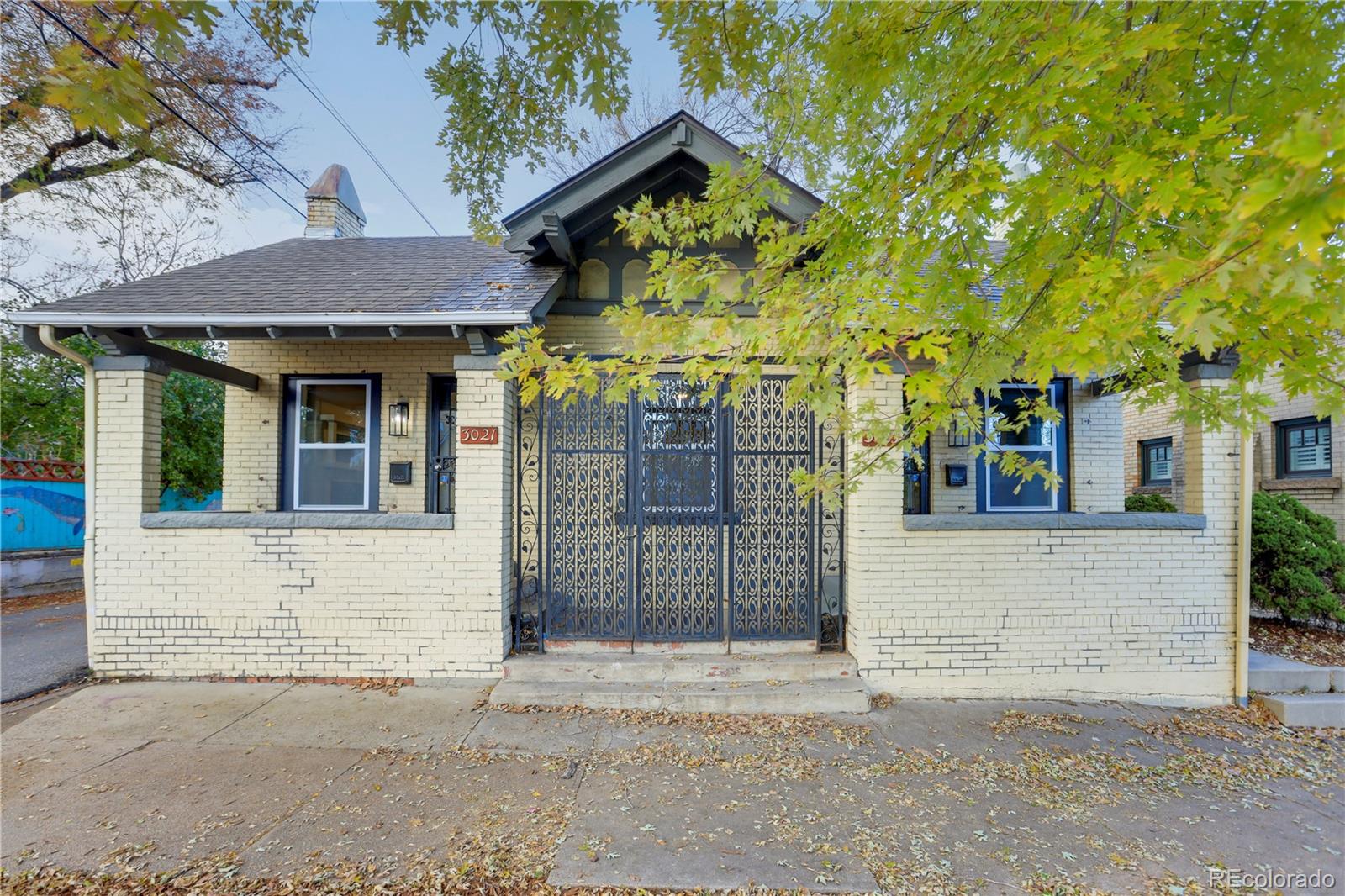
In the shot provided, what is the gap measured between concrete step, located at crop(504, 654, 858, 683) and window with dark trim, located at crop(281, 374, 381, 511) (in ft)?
10.5

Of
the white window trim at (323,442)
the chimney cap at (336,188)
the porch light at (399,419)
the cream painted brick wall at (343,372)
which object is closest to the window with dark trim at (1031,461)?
the cream painted brick wall at (343,372)

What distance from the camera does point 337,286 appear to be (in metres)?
5.66

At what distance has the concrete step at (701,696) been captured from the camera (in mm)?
4434

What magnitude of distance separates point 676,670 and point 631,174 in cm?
457

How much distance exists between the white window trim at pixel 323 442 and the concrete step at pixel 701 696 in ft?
11.1

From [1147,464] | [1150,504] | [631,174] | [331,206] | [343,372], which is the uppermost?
[331,206]

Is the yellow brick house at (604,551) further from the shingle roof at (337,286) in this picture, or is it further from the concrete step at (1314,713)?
the concrete step at (1314,713)

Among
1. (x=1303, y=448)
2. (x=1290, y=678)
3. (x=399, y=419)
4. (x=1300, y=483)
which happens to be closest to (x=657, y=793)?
(x=399, y=419)

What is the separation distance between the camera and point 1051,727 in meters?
4.27

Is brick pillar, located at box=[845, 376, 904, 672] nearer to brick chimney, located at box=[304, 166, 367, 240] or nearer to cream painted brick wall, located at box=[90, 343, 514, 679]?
cream painted brick wall, located at box=[90, 343, 514, 679]

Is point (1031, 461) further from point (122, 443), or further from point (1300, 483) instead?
point (122, 443)

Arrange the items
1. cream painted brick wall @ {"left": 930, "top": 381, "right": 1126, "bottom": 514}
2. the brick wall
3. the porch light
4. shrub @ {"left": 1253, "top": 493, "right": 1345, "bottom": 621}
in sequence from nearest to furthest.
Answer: shrub @ {"left": 1253, "top": 493, "right": 1345, "bottom": 621} → the porch light → cream painted brick wall @ {"left": 930, "top": 381, "right": 1126, "bottom": 514} → the brick wall

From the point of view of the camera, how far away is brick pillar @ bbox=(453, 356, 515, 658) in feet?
15.9

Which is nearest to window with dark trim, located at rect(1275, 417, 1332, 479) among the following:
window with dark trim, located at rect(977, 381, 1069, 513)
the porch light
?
window with dark trim, located at rect(977, 381, 1069, 513)
